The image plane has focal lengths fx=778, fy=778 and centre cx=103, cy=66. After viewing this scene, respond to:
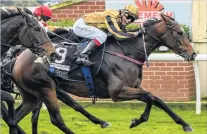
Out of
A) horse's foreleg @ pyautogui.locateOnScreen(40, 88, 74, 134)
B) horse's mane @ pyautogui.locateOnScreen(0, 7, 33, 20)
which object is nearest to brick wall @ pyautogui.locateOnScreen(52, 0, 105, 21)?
horse's foreleg @ pyautogui.locateOnScreen(40, 88, 74, 134)

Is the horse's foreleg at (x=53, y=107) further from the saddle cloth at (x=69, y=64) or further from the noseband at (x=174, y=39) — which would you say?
the noseband at (x=174, y=39)

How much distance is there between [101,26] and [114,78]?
2.72 feet

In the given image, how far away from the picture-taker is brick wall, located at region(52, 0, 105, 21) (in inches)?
585

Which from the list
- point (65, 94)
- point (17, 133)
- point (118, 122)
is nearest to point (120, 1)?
point (118, 122)

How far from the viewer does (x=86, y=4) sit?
1489 centimetres

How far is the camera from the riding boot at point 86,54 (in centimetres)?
1030

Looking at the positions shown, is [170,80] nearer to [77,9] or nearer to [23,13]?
[77,9]

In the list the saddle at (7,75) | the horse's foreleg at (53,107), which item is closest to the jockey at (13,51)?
the saddle at (7,75)

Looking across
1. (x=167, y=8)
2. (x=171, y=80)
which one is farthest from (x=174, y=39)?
(x=167, y=8)

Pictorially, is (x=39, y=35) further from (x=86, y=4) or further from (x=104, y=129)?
(x=86, y=4)

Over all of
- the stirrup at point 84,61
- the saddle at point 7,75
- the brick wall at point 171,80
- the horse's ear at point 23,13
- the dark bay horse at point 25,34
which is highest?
the horse's ear at point 23,13

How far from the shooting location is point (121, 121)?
40.6 ft

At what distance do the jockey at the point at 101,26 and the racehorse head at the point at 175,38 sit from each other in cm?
37

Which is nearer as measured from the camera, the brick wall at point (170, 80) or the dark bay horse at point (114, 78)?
the dark bay horse at point (114, 78)
